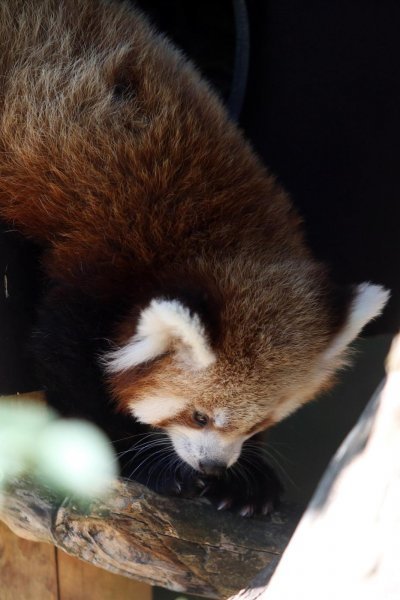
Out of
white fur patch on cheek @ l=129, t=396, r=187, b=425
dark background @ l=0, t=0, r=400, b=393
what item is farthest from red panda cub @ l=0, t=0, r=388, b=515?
dark background @ l=0, t=0, r=400, b=393

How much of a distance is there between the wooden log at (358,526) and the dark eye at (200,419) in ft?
2.44

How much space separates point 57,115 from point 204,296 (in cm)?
84

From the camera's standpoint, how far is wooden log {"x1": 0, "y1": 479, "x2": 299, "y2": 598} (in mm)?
2561

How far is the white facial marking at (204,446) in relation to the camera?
2.57 metres

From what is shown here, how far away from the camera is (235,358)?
241 centimetres

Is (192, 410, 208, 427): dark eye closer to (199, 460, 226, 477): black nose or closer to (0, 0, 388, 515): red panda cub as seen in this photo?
(0, 0, 388, 515): red panda cub

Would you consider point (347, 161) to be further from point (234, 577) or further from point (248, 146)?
point (234, 577)

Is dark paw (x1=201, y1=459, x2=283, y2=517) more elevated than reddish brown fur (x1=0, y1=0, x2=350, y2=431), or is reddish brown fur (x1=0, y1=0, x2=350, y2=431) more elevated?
reddish brown fur (x1=0, y1=0, x2=350, y2=431)

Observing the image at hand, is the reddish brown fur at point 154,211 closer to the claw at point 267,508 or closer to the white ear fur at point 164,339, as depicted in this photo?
the white ear fur at point 164,339

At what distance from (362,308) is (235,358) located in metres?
0.45

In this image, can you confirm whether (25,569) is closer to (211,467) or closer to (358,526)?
(211,467)

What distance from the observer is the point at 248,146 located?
293cm

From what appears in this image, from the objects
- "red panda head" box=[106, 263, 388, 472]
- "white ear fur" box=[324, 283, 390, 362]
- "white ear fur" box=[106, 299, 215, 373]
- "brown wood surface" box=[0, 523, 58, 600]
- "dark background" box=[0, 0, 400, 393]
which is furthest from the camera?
"dark background" box=[0, 0, 400, 393]

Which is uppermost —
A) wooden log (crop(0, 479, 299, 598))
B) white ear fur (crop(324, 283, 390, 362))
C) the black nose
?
white ear fur (crop(324, 283, 390, 362))
